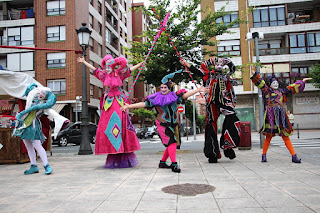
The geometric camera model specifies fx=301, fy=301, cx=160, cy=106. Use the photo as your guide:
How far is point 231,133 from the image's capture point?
6457 millimetres

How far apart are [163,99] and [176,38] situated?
4.30 meters

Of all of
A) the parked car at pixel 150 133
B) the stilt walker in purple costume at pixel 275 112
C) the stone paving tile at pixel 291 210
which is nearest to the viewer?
the stone paving tile at pixel 291 210

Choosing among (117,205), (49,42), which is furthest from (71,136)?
(117,205)

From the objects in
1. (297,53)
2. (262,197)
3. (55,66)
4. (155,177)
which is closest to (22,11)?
(55,66)

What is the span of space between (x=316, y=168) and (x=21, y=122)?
5611 millimetres

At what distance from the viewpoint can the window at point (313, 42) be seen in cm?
2981

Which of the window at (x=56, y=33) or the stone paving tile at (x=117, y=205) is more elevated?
the window at (x=56, y=33)

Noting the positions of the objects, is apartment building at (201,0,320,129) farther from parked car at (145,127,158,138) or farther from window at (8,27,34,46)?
window at (8,27,34,46)

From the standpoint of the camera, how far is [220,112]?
670 centimetres

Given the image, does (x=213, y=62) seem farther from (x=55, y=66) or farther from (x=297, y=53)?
(x=297, y=53)

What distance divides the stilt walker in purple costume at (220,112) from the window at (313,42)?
89.1ft

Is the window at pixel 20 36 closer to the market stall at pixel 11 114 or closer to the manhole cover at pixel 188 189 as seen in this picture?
the market stall at pixel 11 114

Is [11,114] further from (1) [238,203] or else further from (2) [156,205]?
(1) [238,203]

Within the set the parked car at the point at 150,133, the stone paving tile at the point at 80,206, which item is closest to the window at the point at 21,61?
the parked car at the point at 150,133
